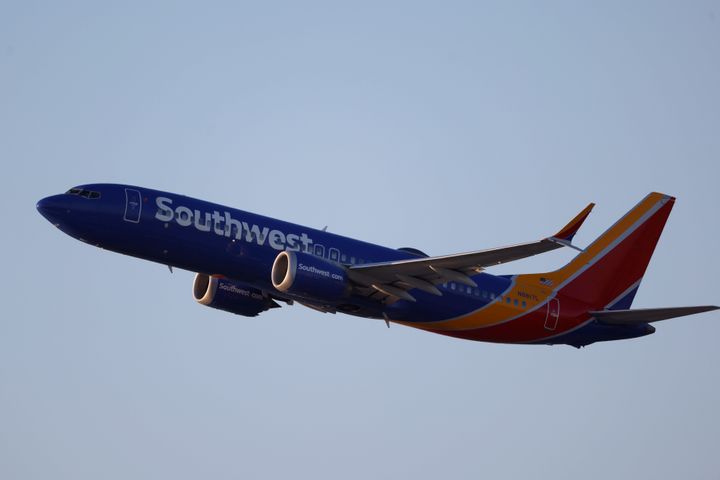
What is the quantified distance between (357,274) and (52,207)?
13.4 metres

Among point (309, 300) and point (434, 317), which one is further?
point (434, 317)

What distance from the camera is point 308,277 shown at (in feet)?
159

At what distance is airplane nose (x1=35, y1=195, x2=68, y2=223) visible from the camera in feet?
158

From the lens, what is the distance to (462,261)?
4753cm

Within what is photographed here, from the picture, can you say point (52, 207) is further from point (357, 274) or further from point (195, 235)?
point (357, 274)

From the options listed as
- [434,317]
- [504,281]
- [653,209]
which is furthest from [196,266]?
[653,209]

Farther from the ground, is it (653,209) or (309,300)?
(653,209)

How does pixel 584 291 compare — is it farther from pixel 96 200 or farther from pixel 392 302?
pixel 96 200

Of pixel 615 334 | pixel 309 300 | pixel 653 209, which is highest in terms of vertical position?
pixel 653 209

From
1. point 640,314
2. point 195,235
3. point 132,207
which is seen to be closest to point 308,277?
point 195,235

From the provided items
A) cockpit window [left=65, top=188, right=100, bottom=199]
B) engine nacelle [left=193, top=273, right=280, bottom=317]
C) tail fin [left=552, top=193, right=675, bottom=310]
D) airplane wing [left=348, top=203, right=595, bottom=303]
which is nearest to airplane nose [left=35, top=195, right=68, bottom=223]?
cockpit window [left=65, top=188, right=100, bottom=199]

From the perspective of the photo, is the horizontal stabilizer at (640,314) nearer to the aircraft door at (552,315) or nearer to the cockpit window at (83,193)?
the aircraft door at (552,315)

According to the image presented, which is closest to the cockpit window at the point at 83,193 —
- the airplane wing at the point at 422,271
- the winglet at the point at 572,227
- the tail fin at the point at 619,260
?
the airplane wing at the point at 422,271

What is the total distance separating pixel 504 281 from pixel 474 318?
3.02 m
